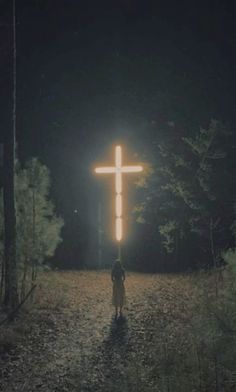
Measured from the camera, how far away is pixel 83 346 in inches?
501

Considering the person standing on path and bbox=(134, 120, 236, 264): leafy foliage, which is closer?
the person standing on path

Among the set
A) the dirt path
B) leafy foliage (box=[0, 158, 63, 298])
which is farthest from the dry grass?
leafy foliage (box=[0, 158, 63, 298])

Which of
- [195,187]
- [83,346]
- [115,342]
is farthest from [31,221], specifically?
[195,187]

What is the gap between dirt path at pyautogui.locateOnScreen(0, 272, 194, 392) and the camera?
410 inches

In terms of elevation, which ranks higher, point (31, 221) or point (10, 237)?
point (31, 221)

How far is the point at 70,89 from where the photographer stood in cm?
3155

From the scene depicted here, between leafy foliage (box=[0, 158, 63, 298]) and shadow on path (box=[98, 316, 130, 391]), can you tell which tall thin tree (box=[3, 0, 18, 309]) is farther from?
shadow on path (box=[98, 316, 130, 391])

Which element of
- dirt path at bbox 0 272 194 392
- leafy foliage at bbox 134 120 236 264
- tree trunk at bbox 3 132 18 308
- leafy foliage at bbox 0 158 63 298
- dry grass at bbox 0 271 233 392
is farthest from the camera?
leafy foliage at bbox 134 120 236 264

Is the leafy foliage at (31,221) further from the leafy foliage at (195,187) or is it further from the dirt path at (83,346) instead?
the leafy foliage at (195,187)

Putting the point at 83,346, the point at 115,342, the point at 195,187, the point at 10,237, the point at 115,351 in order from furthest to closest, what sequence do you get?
the point at 195,187 → the point at 10,237 → the point at 115,342 → the point at 83,346 → the point at 115,351

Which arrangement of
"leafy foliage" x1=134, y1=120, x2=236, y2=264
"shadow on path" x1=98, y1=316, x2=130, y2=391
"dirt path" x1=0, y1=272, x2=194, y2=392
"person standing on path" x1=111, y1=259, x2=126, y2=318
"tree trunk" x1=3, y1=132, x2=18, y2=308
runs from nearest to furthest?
"dirt path" x1=0, y1=272, x2=194, y2=392
"shadow on path" x1=98, y1=316, x2=130, y2=391
"person standing on path" x1=111, y1=259, x2=126, y2=318
"tree trunk" x1=3, y1=132, x2=18, y2=308
"leafy foliage" x1=134, y1=120, x2=236, y2=264

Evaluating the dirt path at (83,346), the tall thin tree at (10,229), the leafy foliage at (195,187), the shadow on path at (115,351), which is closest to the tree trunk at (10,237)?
the tall thin tree at (10,229)

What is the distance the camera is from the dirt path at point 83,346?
10422 mm

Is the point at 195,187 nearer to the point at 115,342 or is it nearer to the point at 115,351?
the point at 115,342
